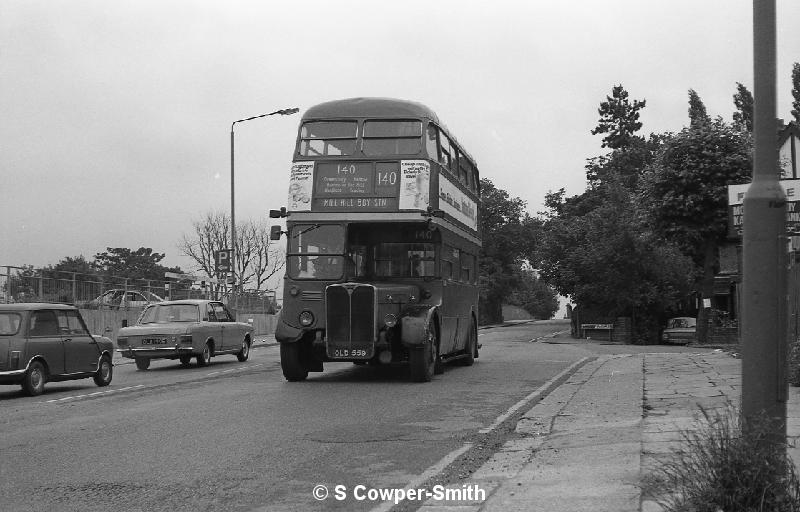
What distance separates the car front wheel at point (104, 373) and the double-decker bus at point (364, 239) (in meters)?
3.53

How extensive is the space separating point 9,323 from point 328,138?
238 inches

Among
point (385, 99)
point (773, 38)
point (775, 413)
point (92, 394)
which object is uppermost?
point (385, 99)

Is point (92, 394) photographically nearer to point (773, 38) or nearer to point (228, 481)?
point (228, 481)

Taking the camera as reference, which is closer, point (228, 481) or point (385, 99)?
point (228, 481)

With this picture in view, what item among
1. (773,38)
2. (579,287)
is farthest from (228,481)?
(579,287)

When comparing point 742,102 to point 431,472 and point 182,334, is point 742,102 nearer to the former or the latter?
point 182,334

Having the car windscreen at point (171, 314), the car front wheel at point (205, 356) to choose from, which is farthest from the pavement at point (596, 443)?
the car windscreen at point (171, 314)

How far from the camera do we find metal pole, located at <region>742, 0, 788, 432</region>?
18.0 ft

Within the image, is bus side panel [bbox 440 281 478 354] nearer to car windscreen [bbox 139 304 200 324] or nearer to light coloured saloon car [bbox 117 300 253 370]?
light coloured saloon car [bbox 117 300 253 370]

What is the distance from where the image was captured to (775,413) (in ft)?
18.0

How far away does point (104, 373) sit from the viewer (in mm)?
17219

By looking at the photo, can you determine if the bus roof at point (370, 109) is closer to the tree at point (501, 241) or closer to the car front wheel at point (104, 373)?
the car front wheel at point (104, 373)

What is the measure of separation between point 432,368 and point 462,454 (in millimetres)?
7798

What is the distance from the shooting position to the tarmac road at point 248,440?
6.96 m
